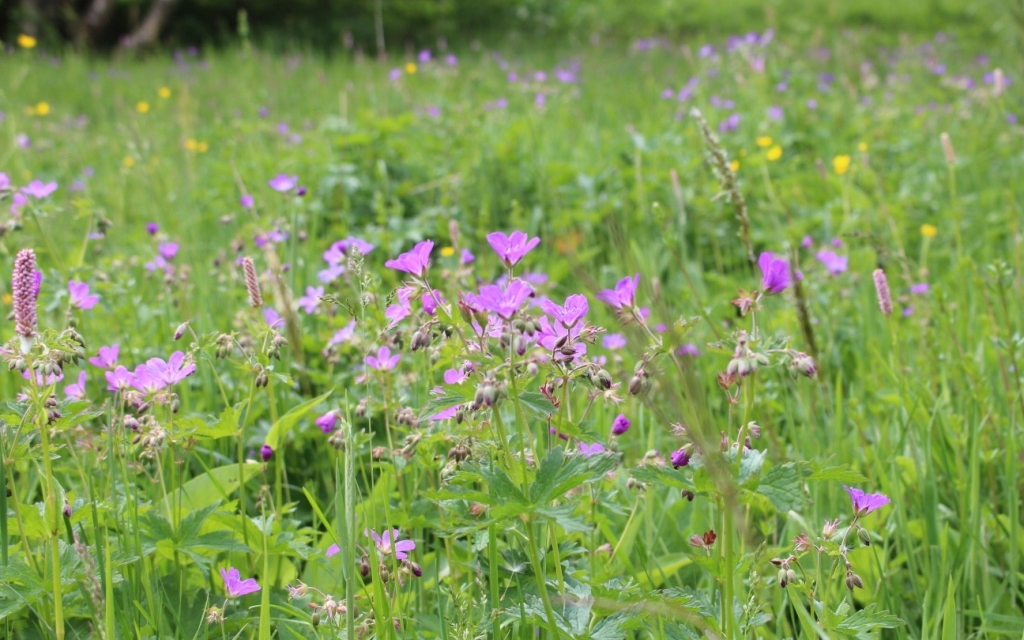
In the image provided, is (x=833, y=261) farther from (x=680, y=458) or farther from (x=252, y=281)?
(x=252, y=281)

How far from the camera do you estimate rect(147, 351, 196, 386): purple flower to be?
1.36 metres

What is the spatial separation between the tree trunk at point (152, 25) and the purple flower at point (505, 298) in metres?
12.3

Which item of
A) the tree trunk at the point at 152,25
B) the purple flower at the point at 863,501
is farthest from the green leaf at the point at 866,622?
the tree trunk at the point at 152,25

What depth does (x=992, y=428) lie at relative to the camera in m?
1.99

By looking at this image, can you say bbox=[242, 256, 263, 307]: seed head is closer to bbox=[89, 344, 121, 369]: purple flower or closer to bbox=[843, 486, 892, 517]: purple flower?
bbox=[89, 344, 121, 369]: purple flower

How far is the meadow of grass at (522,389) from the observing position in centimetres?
111

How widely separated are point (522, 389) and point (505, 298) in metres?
0.20

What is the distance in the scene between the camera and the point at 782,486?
101 cm

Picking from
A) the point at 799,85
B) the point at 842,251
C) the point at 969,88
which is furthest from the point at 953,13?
the point at 842,251

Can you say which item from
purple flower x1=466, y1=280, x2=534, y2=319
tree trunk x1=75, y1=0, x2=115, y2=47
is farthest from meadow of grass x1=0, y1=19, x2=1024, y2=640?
tree trunk x1=75, y1=0, x2=115, y2=47

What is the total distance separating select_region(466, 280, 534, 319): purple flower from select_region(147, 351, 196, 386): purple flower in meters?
0.56

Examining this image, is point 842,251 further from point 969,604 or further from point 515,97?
point 515,97

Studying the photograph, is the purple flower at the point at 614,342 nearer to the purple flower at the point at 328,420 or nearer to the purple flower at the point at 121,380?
the purple flower at the point at 328,420

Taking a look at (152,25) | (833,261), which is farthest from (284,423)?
(152,25)
